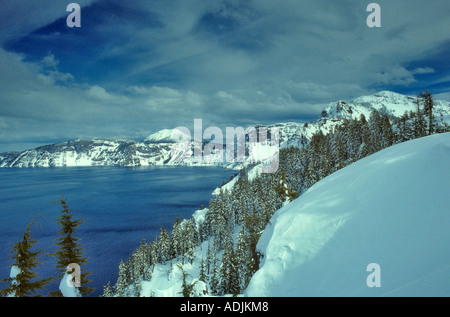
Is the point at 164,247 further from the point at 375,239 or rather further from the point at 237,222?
the point at 375,239

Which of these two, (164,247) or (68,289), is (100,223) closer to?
(164,247)

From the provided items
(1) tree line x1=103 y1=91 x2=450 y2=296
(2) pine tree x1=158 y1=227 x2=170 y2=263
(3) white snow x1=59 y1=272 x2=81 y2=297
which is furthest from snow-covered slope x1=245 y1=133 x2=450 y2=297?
(2) pine tree x1=158 y1=227 x2=170 y2=263

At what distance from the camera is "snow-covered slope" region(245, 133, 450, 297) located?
7484mm

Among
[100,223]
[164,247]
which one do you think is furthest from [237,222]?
[100,223]

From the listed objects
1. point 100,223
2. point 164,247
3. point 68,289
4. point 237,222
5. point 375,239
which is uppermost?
point 375,239

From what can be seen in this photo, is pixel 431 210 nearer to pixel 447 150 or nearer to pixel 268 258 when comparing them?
pixel 447 150

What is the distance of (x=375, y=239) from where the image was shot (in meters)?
8.91

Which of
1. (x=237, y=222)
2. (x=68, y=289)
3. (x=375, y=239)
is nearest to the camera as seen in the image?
(x=375, y=239)

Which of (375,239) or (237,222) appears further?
(237,222)

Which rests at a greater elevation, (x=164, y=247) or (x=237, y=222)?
(x=164, y=247)

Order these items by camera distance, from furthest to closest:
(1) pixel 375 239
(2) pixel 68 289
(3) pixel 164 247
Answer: (3) pixel 164 247 < (2) pixel 68 289 < (1) pixel 375 239

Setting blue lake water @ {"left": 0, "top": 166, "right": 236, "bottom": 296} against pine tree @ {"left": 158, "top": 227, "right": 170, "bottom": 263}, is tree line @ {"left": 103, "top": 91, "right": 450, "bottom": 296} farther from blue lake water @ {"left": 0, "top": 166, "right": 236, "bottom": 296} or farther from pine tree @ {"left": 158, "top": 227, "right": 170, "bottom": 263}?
blue lake water @ {"left": 0, "top": 166, "right": 236, "bottom": 296}
